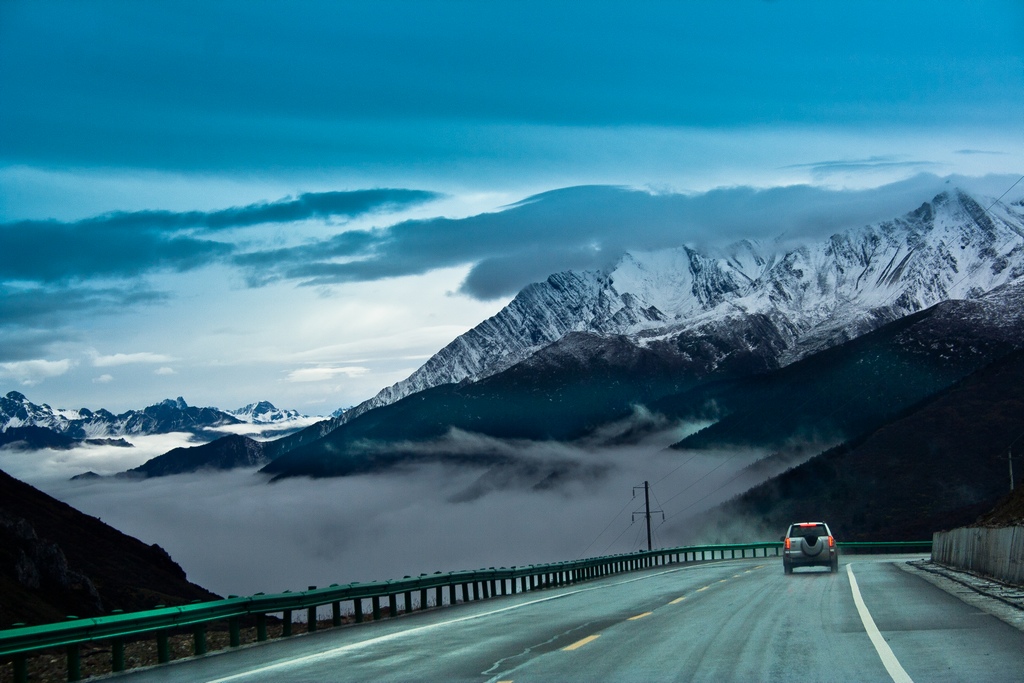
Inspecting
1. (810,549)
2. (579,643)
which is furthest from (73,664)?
(810,549)

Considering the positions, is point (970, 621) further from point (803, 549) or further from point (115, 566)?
point (115, 566)

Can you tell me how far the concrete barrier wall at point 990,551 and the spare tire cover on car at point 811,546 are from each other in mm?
4033

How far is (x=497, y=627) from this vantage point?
2005 centimetres

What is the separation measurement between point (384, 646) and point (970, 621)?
27.7 ft

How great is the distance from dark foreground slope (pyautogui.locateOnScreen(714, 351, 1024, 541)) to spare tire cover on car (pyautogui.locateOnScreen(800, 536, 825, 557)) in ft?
324

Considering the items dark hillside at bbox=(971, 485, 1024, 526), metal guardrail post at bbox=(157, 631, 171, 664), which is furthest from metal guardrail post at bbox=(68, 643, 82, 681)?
dark hillside at bbox=(971, 485, 1024, 526)

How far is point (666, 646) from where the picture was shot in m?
15.3

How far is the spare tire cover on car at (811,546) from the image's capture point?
122 feet

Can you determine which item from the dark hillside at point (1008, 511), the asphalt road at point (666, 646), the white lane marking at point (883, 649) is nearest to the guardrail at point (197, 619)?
the asphalt road at point (666, 646)

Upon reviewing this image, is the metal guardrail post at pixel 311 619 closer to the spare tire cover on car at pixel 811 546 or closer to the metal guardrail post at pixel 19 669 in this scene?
the metal guardrail post at pixel 19 669

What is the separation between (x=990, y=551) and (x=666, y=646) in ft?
53.5

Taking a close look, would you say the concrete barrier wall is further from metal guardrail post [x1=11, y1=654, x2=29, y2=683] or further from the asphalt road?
metal guardrail post [x1=11, y1=654, x2=29, y2=683]

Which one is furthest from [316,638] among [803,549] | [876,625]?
[803,549]

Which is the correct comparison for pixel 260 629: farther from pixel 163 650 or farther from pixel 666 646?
pixel 666 646
